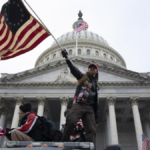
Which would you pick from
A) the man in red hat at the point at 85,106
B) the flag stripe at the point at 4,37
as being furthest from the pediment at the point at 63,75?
the man in red hat at the point at 85,106

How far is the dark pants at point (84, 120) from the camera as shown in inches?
174

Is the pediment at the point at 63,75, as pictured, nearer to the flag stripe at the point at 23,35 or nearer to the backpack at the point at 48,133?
the flag stripe at the point at 23,35

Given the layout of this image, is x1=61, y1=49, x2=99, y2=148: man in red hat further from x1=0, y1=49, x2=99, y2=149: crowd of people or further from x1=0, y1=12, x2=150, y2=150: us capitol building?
x1=0, y1=12, x2=150, y2=150: us capitol building

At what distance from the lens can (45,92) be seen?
27297 mm

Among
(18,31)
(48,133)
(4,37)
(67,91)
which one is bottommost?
(48,133)

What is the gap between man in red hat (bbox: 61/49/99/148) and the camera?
446 cm

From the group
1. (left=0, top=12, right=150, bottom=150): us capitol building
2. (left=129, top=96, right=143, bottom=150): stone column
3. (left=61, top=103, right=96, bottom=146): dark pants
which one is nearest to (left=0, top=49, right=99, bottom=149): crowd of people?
(left=61, top=103, right=96, bottom=146): dark pants

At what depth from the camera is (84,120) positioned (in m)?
4.72

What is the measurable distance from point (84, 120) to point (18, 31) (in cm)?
653

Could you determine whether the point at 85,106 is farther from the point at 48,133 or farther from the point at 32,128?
the point at 32,128

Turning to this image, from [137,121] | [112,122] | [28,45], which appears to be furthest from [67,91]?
[28,45]

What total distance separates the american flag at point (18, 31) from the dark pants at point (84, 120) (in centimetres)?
564

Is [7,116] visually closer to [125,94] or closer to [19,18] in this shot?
[125,94]

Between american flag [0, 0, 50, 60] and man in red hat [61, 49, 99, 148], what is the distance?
4965 mm
